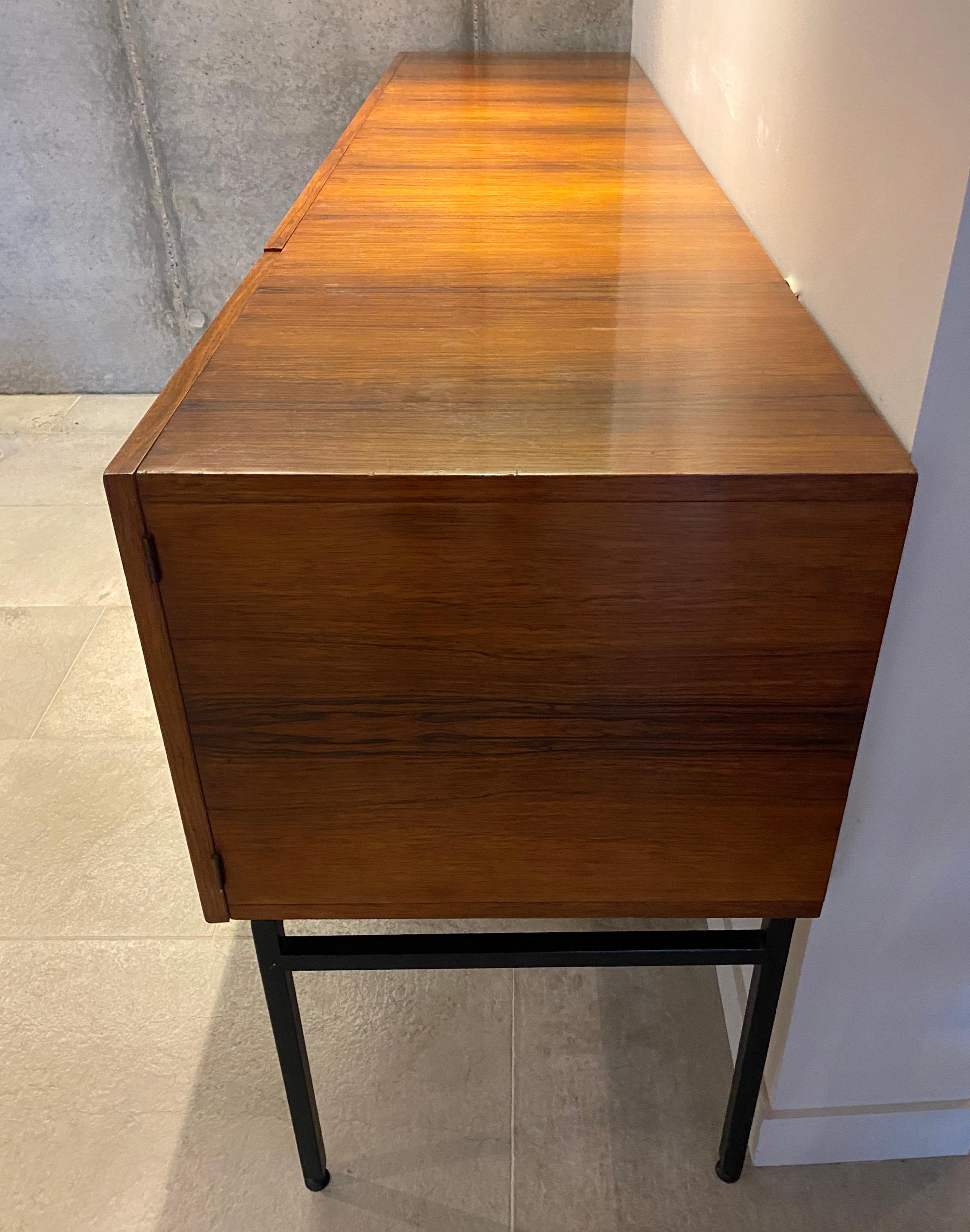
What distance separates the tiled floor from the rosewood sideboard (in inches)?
8.2

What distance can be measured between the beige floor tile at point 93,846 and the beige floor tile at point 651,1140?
1.78 ft

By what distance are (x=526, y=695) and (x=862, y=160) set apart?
498mm

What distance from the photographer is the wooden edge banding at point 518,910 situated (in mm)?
900

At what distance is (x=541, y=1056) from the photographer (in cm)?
129

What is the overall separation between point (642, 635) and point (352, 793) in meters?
0.28

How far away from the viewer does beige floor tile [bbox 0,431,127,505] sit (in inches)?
102

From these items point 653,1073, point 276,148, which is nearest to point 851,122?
point 653,1073

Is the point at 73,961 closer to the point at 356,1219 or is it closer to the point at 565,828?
the point at 356,1219

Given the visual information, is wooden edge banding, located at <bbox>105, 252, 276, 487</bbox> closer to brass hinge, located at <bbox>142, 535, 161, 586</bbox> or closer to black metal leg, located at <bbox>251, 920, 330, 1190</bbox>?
brass hinge, located at <bbox>142, 535, 161, 586</bbox>

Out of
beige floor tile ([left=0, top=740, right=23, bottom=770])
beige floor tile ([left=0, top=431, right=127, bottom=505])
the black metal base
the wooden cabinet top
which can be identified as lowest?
beige floor tile ([left=0, top=431, right=127, bottom=505])

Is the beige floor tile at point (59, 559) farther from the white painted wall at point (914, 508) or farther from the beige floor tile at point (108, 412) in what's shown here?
the white painted wall at point (914, 508)

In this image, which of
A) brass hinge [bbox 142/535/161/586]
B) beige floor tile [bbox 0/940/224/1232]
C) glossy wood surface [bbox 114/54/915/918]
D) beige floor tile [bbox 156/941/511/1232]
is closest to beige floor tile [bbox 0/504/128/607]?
beige floor tile [bbox 0/940/224/1232]

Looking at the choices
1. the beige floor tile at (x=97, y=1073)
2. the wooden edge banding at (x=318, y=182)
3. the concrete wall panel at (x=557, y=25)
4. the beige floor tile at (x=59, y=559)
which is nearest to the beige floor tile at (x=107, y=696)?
the beige floor tile at (x=59, y=559)

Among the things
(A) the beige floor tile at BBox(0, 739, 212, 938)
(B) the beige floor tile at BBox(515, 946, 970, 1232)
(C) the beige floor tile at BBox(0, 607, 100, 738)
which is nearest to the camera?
(B) the beige floor tile at BBox(515, 946, 970, 1232)
